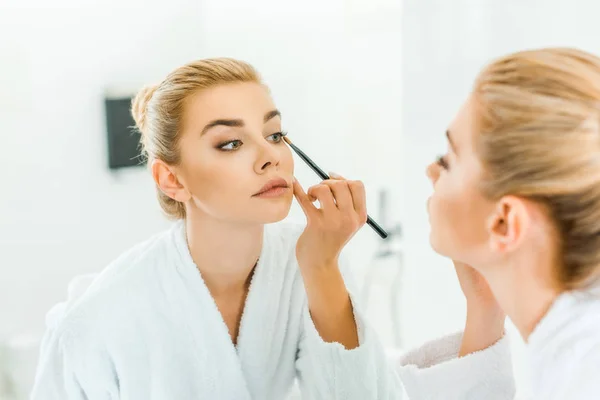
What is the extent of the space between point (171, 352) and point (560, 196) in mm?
596

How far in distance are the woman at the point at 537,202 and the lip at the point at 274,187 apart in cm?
24

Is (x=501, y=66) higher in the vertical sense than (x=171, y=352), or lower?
higher

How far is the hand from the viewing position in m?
0.86

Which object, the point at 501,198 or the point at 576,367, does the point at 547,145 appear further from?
the point at 576,367

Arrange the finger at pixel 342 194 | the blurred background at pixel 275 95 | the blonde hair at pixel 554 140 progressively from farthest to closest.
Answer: the blurred background at pixel 275 95
the finger at pixel 342 194
the blonde hair at pixel 554 140

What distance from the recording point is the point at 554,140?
1.93ft

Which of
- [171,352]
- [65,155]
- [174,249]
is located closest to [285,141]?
[174,249]

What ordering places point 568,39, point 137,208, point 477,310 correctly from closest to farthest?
point 477,310 < point 568,39 < point 137,208

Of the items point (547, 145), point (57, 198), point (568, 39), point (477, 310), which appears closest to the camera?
point (547, 145)

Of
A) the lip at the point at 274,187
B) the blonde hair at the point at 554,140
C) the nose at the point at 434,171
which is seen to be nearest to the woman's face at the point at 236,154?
the lip at the point at 274,187

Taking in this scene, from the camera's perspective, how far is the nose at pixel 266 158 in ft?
2.89

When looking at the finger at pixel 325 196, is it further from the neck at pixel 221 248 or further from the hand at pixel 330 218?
the neck at pixel 221 248

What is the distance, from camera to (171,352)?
0.95 meters

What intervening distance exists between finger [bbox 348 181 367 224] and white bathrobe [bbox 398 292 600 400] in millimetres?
232
